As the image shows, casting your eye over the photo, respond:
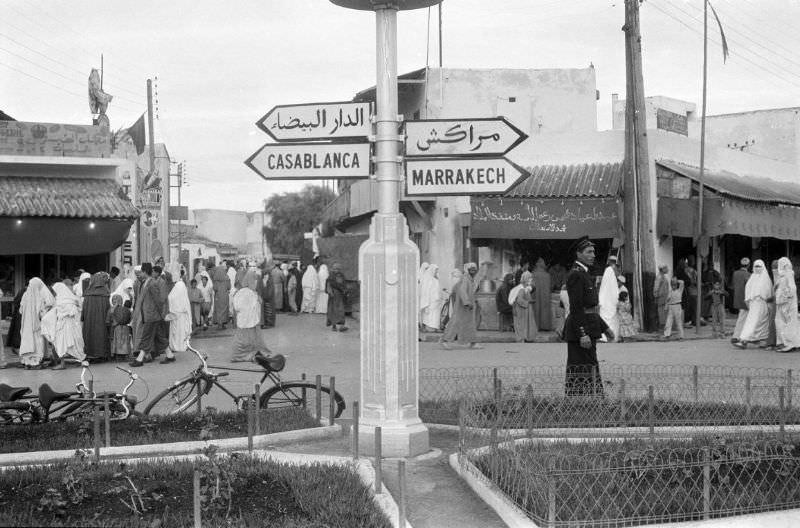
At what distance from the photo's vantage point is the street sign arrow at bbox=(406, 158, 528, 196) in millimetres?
7773

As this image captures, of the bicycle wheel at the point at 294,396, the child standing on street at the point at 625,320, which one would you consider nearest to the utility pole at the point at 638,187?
the child standing on street at the point at 625,320

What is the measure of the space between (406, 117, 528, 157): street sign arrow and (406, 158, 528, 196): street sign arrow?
0.07 m

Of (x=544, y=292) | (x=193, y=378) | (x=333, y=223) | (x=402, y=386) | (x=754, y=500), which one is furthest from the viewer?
(x=333, y=223)

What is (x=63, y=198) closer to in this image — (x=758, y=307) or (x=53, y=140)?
(x=53, y=140)

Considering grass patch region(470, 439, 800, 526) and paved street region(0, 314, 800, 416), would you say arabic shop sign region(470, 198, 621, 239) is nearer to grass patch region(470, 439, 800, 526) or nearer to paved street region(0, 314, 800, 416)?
paved street region(0, 314, 800, 416)

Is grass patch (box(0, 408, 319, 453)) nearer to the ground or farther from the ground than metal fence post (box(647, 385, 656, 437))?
nearer to the ground

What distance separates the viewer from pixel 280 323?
25094mm

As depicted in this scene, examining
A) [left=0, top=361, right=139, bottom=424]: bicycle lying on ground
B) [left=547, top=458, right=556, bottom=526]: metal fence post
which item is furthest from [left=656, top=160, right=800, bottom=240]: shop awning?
[left=547, top=458, right=556, bottom=526]: metal fence post

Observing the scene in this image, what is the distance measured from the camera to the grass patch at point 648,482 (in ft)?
17.8

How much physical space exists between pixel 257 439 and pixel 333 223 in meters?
30.1

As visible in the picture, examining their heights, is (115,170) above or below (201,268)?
above

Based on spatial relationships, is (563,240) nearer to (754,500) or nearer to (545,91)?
(545,91)

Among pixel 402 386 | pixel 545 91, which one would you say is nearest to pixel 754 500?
pixel 402 386

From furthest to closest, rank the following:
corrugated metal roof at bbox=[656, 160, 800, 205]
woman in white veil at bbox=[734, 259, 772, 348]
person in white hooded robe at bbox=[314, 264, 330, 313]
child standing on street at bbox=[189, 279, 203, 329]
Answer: person in white hooded robe at bbox=[314, 264, 330, 313], corrugated metal roof at bbox=[656, 160, 800, 205], child standing on street at bbox=[189, 279, 203, 329], woman in white veil at bbox=[734, 259, 772, 348]
